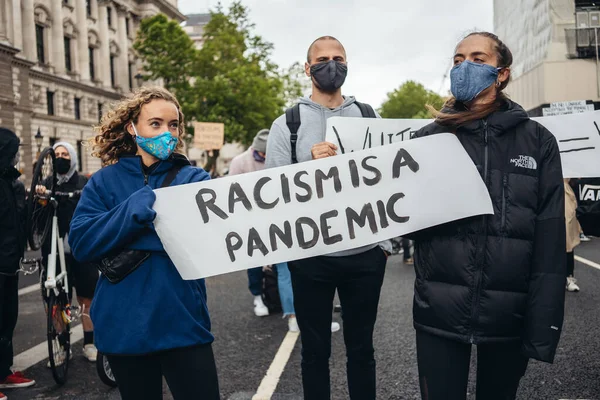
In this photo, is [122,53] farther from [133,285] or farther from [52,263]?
[133,285]

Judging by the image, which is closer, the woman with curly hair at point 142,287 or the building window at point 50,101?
the woman with curly hair at point 142,287

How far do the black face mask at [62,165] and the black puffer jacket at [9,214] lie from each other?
0.72 m

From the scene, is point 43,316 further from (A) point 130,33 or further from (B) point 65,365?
(A) point 130,33

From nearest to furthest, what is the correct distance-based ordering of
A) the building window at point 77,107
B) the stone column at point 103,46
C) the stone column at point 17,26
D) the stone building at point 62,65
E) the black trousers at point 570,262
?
the black trousers at point 570,262 < the stone building at point 62,65 < the stone column at point 17,26 < the building window at point 77,107 < the stone column at point 103,46

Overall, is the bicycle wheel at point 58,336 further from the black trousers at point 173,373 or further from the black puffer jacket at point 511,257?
the black puffer jacket at point 511,257

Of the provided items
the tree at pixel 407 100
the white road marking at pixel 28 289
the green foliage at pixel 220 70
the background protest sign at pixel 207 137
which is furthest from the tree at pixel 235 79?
the tree at pixel 407 100

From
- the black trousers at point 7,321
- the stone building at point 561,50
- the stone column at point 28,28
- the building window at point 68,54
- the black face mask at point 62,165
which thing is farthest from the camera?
the building window at point 68,54

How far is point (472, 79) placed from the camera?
252 centimetres

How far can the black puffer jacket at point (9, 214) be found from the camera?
462cm

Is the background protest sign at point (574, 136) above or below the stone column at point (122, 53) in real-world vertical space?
below

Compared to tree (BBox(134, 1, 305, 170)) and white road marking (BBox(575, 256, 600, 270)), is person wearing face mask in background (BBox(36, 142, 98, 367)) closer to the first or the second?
white road marking (BBox(575, 256, 600, 270))

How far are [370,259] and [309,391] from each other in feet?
2.56

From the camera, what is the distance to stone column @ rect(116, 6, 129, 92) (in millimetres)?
56156

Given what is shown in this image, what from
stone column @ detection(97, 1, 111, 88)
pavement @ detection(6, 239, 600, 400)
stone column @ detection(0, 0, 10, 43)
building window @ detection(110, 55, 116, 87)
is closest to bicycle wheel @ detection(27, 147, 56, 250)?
pavement @ detection(6, 239, 600, 400)
